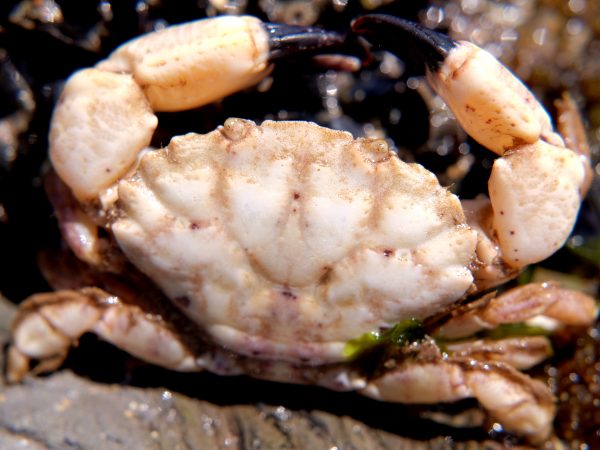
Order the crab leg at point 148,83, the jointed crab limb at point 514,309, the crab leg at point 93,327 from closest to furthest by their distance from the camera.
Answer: the crab leg at point 148,83 → the jointed crab limb at point 514,309 → the crab leg at point 93,327

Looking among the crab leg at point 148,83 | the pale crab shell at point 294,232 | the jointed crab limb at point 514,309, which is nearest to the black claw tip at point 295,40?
the crab leg at point 148,83

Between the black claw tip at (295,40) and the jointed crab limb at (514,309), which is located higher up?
the black claw tip at (295,40)

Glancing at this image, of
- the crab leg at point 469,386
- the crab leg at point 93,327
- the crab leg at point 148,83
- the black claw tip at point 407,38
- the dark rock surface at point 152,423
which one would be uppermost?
the black claw tip at point 407,38

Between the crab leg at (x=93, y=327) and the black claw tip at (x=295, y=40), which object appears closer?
the black claw tip at (x=295, y=40)

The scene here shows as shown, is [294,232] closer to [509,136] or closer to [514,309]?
[509,136]

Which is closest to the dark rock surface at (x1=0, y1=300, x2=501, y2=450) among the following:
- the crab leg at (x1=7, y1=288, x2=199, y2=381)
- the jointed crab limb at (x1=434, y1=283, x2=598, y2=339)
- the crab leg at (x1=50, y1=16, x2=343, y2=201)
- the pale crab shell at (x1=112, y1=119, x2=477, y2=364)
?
the crab leg at (x1=7, y1=288, x2=199, y2=381)

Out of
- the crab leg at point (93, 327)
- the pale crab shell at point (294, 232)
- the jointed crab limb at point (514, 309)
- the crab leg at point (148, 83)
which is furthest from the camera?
the crab leg at point (93, 327)

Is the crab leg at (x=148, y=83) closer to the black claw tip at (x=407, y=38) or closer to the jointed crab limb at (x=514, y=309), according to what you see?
the black claw tip at (x=407, y=38)

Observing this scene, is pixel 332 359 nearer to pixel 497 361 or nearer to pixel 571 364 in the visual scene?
pixel 497 361

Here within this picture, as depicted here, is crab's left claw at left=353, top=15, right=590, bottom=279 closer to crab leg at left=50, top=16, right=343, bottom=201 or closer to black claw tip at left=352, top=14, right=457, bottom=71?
black claw tip at left=352, top=14, right=457, bottom=71

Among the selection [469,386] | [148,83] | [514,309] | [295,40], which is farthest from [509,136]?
[148,83]
